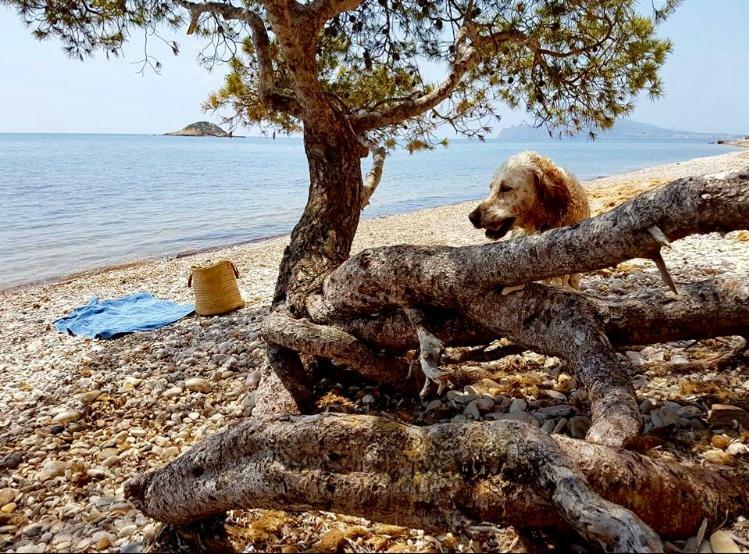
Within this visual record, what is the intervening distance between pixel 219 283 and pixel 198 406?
9.96 feet

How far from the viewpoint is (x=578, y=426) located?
286 centimetres

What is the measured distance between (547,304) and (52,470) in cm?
329

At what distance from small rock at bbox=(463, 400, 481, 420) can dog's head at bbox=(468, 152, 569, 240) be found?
1.49 metres

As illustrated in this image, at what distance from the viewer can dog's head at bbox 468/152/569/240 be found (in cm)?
411

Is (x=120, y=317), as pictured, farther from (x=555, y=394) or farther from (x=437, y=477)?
(x=437, y=477)

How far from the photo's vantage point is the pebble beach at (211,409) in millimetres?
2410

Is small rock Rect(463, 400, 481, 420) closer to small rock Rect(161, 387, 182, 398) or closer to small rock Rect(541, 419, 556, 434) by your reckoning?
small rock Rect(541, 419, 556, 434)

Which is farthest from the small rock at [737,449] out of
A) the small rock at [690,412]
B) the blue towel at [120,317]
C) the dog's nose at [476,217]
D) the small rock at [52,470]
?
the blue towel at [120,317]

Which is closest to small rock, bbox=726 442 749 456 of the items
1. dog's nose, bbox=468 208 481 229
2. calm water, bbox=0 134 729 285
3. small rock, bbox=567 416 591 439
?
small rock, bbox=567 416 591 439

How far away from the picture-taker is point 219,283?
696 cm

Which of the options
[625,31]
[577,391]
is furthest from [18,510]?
[625,31]

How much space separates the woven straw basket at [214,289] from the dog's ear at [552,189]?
4466 millimetres

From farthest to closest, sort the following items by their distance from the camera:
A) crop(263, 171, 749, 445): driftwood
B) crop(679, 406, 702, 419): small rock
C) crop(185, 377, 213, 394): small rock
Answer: crop(185, 377, 213, 394): small rock, crop(679, 406, 702, 419): small rock, crop(263, 171, 749, 445): driftwood

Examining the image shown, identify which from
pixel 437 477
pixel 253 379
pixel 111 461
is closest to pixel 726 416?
pixel 437 477
